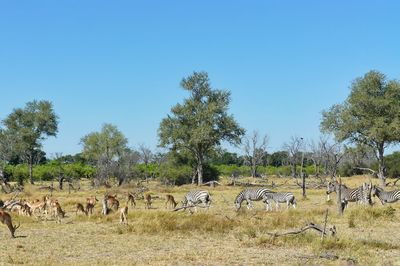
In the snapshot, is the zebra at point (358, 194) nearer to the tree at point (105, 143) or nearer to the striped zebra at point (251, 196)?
the striped zebra at point (251, 196)

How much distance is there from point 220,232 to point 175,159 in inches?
1894

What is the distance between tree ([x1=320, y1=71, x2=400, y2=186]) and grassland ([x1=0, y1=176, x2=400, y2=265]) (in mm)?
29577

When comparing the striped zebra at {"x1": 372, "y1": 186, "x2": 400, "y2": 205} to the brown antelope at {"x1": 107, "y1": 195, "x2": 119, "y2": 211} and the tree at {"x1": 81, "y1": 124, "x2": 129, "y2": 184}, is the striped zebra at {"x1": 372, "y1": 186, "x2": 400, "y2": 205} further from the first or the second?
the tree at {"x1": 81, "y1": 124, "x2": 129, "y2": 184}

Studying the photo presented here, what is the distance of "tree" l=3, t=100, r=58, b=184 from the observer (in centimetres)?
7300

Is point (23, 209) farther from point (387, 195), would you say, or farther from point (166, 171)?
point (166, 171)

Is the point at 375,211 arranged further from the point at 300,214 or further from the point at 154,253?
the point at 154,253

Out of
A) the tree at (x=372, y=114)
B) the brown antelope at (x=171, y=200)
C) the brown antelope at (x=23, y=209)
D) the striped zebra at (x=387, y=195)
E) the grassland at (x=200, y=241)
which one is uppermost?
the tree at (x=372, y=114)

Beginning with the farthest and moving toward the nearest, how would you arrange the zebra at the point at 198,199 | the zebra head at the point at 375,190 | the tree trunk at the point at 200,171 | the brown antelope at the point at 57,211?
the tree trunk at the point at 200,171 → the zebra head at the point at 375,190 → the zebra at the point at 198,199 → the brown antelope at the point at 57,211

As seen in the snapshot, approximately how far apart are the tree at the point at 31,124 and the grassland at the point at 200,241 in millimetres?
50815

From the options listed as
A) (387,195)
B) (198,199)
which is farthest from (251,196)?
(387,195)

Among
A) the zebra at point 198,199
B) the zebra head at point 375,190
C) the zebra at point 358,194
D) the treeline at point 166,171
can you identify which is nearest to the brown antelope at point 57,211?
the zebra at point 198,199

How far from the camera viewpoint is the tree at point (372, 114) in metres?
52.1

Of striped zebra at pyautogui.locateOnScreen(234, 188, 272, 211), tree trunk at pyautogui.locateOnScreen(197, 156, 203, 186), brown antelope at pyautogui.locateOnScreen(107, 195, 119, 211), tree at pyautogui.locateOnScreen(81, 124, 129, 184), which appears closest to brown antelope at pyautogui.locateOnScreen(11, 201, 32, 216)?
brown antelope at pyautogui.locateOnScreen(107, 195, 119, 211)

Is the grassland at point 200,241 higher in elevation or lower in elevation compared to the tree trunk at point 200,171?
lower
